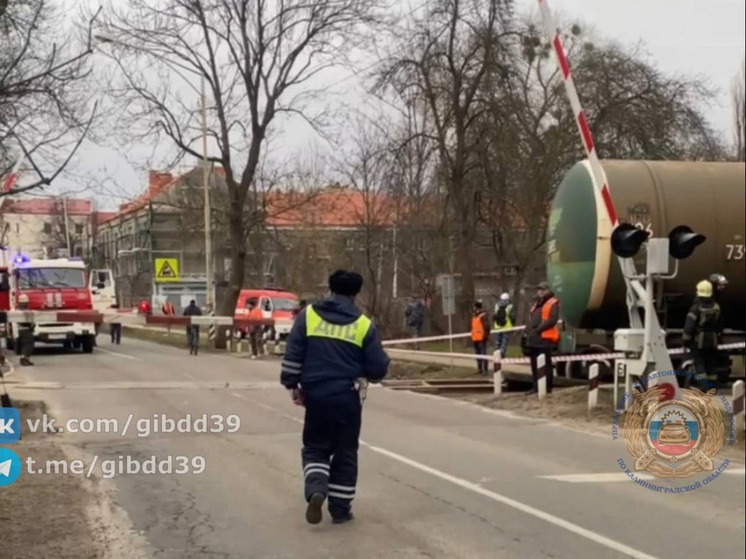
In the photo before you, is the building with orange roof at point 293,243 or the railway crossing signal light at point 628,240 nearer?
the railway crossing signal light at point 628,240

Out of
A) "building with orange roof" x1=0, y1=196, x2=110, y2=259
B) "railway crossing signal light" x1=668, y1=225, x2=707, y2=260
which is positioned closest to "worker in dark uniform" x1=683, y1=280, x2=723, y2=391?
"railway crossing signal light" x1=668, y1=225, x2=707, y2=260

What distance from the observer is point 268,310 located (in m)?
30.4

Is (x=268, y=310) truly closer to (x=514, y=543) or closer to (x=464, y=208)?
(x=464, y=208)

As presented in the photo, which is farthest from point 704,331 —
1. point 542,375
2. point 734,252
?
point 542,375

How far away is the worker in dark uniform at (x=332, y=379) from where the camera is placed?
634 cm

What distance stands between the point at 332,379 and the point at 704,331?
7.81m

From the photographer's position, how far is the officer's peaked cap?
256 inches

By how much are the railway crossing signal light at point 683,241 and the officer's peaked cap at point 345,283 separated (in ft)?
15.9

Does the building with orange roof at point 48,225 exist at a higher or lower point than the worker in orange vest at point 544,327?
higher

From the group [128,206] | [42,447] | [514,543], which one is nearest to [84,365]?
[128,206]

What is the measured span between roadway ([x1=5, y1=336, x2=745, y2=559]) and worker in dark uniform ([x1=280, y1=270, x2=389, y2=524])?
0.28m

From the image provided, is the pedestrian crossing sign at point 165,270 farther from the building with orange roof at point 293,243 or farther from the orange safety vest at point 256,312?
the orange safety vest at point 256,312

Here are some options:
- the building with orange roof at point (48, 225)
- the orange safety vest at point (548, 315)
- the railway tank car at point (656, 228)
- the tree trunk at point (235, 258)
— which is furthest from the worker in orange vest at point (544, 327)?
the tree trunk at point (235, 258)

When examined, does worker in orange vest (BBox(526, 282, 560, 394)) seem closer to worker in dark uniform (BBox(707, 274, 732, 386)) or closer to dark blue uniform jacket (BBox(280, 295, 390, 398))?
worker in dark uniform (BBox(707, 274, 732, 386))
